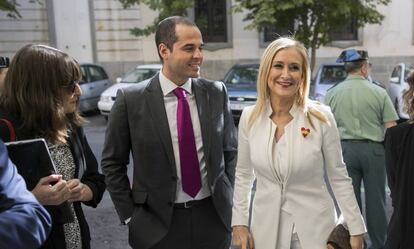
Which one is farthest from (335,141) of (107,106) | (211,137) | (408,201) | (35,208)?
(107,106)

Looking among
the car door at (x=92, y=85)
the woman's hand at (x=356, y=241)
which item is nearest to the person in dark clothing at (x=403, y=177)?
the woman's hand at (x=356, y=241)

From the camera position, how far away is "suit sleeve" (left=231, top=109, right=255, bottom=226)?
106 inches

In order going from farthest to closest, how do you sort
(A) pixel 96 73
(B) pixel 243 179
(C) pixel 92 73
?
1. (A) pixel 96 73
2. (C) pixel 92 73
3. (B) pixel 243 179

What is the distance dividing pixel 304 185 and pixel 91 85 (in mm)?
14078

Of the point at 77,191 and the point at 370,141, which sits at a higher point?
the point at 77,191

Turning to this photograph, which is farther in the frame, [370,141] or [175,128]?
[370,141]

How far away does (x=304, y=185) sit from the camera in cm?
251

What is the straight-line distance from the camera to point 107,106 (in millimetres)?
13672

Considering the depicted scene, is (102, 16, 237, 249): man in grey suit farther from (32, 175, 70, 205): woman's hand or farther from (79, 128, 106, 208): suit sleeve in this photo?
(32, 175, 70, 205): woman's hand

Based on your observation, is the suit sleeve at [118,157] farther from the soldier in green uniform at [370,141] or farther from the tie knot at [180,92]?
the soldier in green uniform at [370,141]

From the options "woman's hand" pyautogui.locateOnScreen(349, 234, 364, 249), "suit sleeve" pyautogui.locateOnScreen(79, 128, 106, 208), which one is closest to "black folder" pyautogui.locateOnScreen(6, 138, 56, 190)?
"suit sleeve" pyautogui.locateOnScreen(79, 128, 106, 208)

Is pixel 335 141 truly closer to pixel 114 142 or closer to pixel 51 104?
pixel 114 142

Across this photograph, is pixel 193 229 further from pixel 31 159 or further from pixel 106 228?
pixel 106 228

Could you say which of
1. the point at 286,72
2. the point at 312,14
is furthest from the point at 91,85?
the point at 286,72
